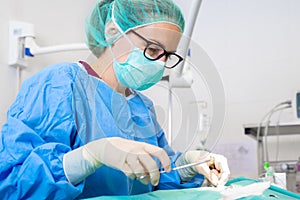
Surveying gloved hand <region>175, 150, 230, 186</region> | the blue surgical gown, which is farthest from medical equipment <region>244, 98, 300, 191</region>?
the blue surgical gown

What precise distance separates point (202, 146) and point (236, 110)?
1.82 metres

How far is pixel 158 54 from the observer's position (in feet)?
3.03

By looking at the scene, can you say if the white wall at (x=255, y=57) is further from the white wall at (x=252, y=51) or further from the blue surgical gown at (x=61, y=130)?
the blue surgical gown at (x=61, y=130)

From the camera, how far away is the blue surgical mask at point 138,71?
3.01 ft

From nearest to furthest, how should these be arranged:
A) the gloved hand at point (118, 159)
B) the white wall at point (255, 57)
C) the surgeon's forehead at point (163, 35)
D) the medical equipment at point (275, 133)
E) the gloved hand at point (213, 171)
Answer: the gloved hand at point (118, 159), the surgeon's forehead at point (163, 35), the gloved hand at point (213, 171), the medical equipment at point (275, 133), the white wall at point (255, 57)

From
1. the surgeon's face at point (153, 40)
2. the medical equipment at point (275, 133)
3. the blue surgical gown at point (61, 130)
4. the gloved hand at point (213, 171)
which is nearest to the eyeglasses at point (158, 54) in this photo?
the surgeon's face at point (153, 40)

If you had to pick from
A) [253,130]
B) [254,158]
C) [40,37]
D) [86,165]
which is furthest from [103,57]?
[254,158]

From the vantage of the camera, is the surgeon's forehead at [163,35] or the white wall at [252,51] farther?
the white wall at [252,51]

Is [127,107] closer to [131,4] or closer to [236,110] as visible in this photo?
[131,4]

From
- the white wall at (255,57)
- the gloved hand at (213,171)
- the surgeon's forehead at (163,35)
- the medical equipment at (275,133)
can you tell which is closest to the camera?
the surgeon's forehead at (163,35)

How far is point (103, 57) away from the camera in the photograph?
0.98 metres

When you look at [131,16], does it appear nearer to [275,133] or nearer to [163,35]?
[163,35]

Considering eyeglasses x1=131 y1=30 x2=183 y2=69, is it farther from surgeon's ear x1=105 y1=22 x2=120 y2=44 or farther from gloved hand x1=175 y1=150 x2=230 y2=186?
gloved hand x1=175 y1=150 x2=230 y2=186

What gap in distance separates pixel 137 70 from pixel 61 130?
0.70 feet
